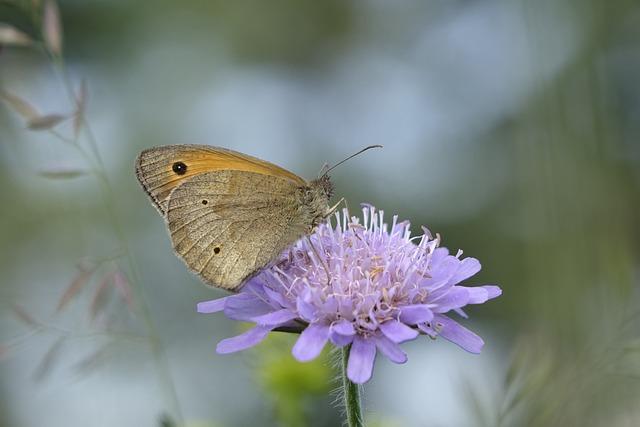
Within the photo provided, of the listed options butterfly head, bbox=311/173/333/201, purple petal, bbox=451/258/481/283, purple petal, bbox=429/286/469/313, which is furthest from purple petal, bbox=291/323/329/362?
butterfly head, bbox=311/173/333/201

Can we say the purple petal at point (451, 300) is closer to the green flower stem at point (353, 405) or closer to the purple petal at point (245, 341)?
Answer: the green flower stem at point (353, 405)

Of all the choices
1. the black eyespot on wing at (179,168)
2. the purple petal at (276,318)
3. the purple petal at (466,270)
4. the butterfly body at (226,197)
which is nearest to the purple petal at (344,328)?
the purple petal at (276,318)

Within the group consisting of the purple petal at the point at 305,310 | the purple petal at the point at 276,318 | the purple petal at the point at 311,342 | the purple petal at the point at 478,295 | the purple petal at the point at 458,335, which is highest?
the purple petal at the point at 305,310

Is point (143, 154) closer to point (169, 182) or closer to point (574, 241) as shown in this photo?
point (169, 182)

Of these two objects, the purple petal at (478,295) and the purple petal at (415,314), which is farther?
the purple petal at (478,295)

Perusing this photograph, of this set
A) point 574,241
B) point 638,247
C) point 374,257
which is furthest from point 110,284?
point 638,247

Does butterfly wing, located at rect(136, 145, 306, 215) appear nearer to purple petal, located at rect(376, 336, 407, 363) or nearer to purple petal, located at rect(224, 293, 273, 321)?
purple petal, located at rect(224, 293, 273, 321)

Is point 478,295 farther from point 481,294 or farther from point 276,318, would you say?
point 276,318
